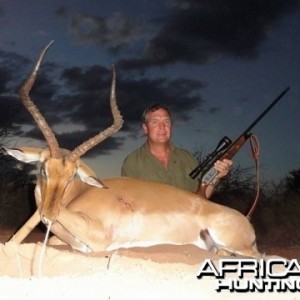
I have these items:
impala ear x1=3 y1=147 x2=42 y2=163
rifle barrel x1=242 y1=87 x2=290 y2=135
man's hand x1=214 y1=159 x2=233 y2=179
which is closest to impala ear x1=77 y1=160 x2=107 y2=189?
impala ear x1=3 y1=147 x2=42 y2=163

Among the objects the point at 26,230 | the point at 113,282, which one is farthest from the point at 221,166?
the point at 113,282

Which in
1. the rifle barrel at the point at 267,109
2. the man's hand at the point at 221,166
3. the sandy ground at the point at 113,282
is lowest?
the sandy ground at the point at 113,282

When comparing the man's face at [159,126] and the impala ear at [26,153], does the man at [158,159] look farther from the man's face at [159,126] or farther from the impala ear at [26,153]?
the impala ear at [26,153]

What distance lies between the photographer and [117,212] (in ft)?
19.5

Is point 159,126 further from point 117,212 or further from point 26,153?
point 26,153

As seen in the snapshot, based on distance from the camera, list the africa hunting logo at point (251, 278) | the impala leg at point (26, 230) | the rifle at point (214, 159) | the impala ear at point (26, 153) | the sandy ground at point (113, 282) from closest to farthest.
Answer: the sandy ground at point (113, 282) < the africa hunting logo at point (251, 278) < the impala leg at point (26, 230) < the impala ear at point (26, 153) < the rifle at point (214, 159)

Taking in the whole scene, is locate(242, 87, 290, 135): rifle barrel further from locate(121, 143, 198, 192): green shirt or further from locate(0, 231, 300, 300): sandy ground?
locate(0, 231, 300, 300): sandy ground

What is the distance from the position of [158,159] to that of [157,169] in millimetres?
152

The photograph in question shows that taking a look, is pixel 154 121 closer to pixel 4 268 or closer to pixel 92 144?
pixel 92 144

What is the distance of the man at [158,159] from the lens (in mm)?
7738

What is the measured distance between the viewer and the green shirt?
780 cm

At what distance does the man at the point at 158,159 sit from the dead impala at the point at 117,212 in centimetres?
140

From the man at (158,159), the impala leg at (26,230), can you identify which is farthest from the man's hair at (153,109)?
the impala leg at (26,230)

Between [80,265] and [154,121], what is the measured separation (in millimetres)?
3866
